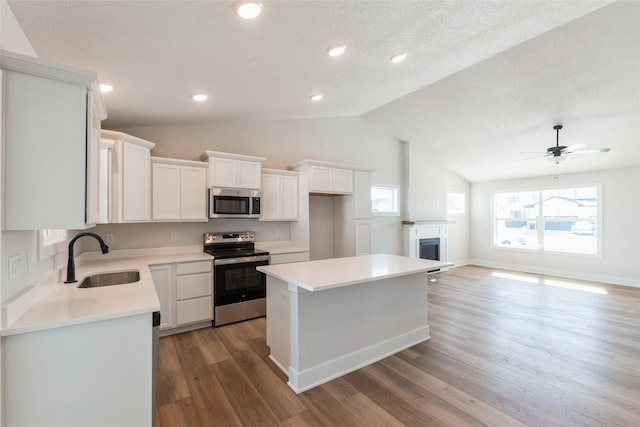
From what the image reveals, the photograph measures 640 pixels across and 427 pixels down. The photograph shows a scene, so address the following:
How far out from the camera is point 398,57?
2.88 meters

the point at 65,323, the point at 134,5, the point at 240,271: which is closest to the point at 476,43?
the point at 134,5

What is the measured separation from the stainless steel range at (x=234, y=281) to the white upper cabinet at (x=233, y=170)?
0.77 m

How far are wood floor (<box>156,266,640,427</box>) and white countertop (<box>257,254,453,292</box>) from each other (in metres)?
0.88

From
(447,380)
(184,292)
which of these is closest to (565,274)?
(447,380)

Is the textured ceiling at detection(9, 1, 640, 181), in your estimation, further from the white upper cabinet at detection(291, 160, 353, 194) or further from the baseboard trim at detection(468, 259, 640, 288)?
the baseboard trim at detection(468, 259, 640, 288)

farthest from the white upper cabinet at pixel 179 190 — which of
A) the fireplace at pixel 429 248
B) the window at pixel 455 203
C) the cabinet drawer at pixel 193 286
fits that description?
the window at pixel 455 203

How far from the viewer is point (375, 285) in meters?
2.80

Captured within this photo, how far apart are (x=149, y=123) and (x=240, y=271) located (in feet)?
7.15

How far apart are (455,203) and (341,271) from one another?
6336 mm

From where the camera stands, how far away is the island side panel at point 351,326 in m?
2.35

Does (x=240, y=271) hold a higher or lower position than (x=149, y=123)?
lower

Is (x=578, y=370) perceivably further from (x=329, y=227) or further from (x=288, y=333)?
(x=329, y=227)

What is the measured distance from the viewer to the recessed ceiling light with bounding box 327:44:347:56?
7.92 ft

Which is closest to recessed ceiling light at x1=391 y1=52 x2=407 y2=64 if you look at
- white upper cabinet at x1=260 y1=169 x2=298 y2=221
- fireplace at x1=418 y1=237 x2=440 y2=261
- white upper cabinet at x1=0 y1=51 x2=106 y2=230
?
white upper cabinet at x1=260 y1=169 x2=298 y2=221
